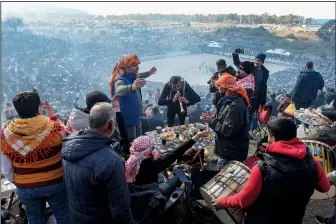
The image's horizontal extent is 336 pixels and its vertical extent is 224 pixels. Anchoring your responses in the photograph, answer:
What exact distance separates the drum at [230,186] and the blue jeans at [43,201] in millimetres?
1459

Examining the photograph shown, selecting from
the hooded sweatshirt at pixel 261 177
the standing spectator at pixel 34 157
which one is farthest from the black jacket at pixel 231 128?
the standing spectator at pixel 34 157

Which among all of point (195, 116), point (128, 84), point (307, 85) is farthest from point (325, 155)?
point (195, 116)

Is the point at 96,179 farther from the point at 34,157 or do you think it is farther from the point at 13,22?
the point at 13,22

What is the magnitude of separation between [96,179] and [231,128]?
207 centimetres

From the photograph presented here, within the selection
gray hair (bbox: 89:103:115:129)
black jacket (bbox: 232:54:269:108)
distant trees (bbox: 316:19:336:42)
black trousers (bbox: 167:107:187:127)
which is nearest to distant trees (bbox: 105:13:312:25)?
distant trees (bbox: 316:19:336:42)

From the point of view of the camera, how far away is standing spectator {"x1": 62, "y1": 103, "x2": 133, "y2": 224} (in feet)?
7.57

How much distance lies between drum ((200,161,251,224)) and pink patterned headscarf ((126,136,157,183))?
74 cm

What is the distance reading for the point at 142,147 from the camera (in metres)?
3.31

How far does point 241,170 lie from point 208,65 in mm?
28587

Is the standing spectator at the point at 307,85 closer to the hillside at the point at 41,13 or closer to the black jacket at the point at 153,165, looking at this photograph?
the black jacket at the point at 153,165

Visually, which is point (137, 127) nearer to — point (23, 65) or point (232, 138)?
point (232, 138)

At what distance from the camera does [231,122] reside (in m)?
3.82

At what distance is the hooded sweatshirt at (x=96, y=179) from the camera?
2.30 m

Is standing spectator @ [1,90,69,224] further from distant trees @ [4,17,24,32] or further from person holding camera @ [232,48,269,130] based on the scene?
distant trees @ [4,17,24,32]
